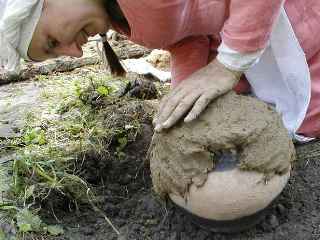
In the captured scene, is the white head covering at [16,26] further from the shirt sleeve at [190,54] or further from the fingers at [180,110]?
the shirt sleeve at [190,54]

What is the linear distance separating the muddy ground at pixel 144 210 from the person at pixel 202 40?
30 centimetres

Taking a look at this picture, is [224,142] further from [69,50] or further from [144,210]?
[69,50]

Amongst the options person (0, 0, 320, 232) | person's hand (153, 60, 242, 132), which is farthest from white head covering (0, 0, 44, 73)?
person's hand (153, 60, 242, 132)

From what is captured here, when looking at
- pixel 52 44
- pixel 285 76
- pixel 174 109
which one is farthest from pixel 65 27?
pixel 285 76

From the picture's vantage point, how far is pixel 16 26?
7.91 ft

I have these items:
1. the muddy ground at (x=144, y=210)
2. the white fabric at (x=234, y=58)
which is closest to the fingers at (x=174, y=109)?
the white fabric at (x=234, y=58)

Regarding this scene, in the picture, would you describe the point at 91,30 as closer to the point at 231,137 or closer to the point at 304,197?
the point at 231,137

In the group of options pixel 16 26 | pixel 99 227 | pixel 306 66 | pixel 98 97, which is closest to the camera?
pixel 16 26

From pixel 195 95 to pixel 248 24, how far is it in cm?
34

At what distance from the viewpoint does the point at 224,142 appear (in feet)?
7.30

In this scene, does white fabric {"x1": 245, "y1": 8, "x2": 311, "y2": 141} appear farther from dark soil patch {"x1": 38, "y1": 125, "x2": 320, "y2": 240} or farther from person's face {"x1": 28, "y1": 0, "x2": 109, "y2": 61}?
person's face {"x1": 28, "y1": 0, "x2": 109, "y2": 61}

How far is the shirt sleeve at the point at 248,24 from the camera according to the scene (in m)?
2.37

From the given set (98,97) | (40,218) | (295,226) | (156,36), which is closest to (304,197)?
(295,226)

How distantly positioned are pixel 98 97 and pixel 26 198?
0.95m
